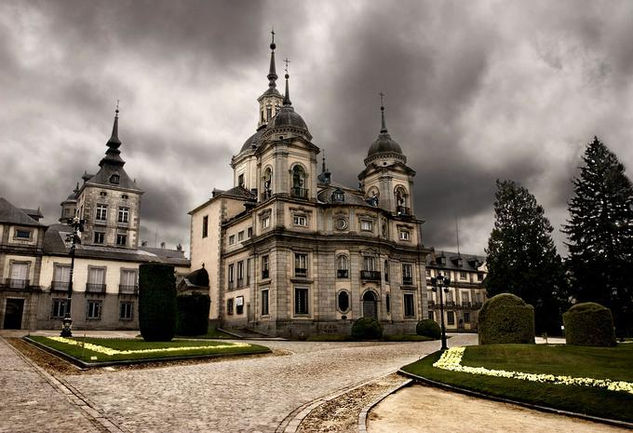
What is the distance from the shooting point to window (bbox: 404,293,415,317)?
173ft

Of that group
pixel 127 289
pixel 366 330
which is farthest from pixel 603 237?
pixel 127 289

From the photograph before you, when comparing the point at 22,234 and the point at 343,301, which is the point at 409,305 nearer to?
the point at 343,301

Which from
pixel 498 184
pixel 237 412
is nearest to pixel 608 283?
pixel 498 184

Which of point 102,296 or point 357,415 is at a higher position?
point 102,296

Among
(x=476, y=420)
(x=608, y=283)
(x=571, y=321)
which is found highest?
(x=608, y=283)

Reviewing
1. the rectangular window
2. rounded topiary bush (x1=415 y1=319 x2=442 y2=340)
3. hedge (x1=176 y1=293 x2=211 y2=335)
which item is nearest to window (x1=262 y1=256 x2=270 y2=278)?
hedge (x1=176 y1=293 x2=211 y2=335)

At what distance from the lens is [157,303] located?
30906mm

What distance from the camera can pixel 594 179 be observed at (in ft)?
151

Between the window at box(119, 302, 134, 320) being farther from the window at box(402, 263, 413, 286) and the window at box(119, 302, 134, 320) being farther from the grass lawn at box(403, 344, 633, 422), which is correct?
the grass lawn at box(403, 344, 633, 422)

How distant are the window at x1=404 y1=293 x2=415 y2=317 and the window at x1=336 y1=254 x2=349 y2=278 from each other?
950cm

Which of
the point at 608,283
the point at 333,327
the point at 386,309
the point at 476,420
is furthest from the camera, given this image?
the point at 386,309

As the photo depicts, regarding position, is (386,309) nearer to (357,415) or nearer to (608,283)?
(608,283)

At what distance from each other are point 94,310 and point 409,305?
3372 centimetres

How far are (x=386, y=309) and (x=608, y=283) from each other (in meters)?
19.7
